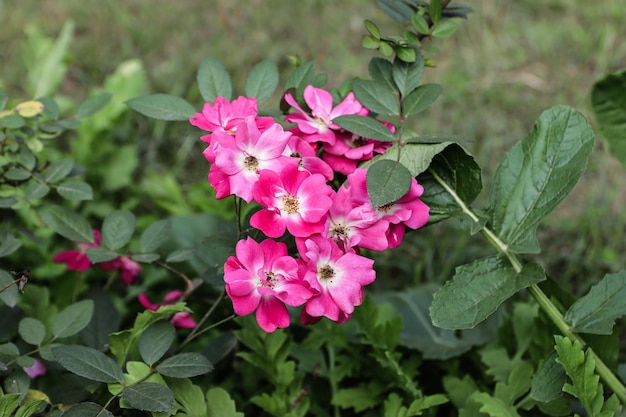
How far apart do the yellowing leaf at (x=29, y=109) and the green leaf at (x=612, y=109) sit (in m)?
1.27

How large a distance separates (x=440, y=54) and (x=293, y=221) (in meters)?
2.36

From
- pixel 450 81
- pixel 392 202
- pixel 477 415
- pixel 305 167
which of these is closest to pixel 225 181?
pixel 305 167

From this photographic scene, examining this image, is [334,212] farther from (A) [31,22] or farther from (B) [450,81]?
(A) [31,22]

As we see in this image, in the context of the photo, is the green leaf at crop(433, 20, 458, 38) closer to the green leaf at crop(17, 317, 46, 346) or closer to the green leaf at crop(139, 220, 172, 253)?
the green leaf at crop(139, 220, 172, 253)

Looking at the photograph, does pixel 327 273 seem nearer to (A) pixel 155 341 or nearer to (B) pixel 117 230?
(A) pixel 155 341

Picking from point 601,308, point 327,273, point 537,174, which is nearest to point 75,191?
point 327,273

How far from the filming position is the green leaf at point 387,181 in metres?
1.06

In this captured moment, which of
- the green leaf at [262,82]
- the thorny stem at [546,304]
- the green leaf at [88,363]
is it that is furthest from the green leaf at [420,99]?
the green leaf at [88,363]

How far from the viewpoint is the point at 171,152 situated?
288 centimetres

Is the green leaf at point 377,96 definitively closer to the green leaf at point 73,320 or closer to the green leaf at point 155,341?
the green leaf at point 155,341

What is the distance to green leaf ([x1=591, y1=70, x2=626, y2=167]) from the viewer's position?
1.75 metres

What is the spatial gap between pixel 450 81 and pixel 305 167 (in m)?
2.08

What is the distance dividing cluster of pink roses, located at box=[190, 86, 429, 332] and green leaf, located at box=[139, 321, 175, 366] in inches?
8.1

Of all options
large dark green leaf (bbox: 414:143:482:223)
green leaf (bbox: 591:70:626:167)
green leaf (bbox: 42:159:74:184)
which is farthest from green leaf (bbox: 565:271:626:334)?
green leaf (bbox: 42:159:74:184)
